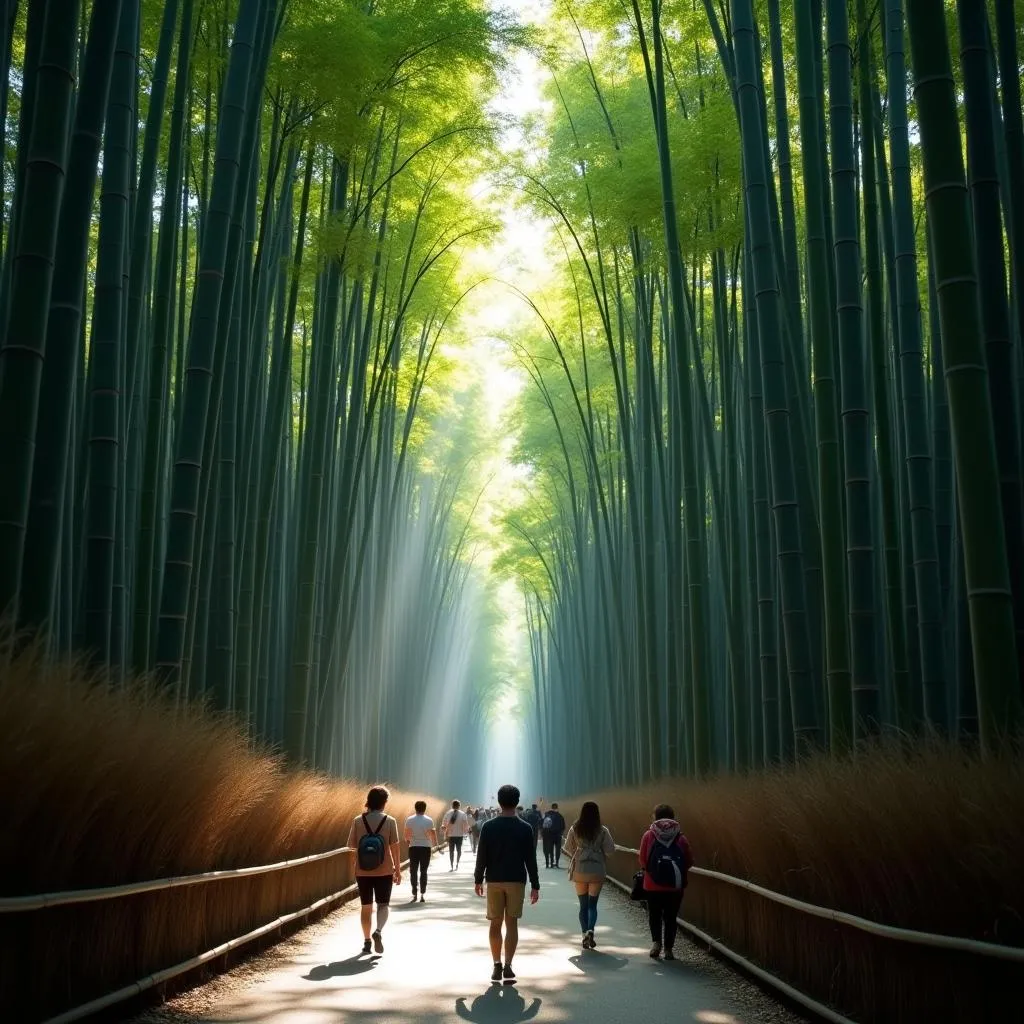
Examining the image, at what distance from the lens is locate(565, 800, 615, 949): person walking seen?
6.42 metres

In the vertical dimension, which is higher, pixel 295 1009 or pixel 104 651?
pixel 104 651

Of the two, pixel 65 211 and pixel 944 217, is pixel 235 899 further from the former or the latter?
pixel 944 217

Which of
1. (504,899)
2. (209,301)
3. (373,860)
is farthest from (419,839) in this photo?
(209,301)

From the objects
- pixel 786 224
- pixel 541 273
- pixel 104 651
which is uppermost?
pixel 541 273

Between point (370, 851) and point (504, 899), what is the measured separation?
4.07 feet

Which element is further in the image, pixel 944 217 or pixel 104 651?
pixel 104 651

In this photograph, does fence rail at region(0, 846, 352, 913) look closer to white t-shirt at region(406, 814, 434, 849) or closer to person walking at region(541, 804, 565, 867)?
white t-shirt at region(406, 814, 434, 849)

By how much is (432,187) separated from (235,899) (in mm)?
7723

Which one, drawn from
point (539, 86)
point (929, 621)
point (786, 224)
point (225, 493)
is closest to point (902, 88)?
point (786, 224)

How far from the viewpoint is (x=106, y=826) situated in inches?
131

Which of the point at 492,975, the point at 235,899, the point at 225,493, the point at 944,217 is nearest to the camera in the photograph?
the point at 944,217

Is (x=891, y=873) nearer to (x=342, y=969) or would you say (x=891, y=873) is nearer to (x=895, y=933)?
(x=895, y=933)

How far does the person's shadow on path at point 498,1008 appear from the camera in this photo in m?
3.96

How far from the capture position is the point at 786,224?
282 inches
